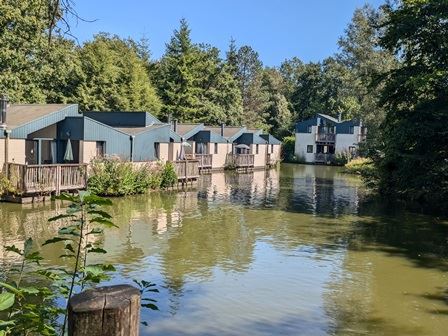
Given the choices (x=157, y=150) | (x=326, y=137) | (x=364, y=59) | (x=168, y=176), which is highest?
(x=364, y=59)

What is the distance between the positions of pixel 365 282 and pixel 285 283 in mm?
1740

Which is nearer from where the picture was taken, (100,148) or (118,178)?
(118,178)

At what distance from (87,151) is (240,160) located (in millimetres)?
22853

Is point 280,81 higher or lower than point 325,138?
higher

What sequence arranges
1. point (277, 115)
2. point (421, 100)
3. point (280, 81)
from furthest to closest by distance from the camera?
1. point (280, 81)
2. point (277, 115)
3. point (421, 100)

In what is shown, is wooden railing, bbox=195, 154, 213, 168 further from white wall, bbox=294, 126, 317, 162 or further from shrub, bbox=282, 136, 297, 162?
shrub, bbox=282, 136, 297, 162

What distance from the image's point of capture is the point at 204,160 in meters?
39.2

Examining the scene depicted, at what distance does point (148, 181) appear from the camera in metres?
24.6

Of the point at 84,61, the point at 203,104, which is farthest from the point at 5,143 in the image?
the point at 203,104

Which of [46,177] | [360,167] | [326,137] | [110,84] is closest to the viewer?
[46,177]

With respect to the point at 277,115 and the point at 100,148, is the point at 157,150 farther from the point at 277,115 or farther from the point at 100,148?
the point at 277,115

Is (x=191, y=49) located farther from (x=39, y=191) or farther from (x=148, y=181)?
(x=39, y=191)

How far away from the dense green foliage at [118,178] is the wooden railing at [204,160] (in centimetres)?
1332

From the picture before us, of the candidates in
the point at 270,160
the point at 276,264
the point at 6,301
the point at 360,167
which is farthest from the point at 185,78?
the point at 6,301
